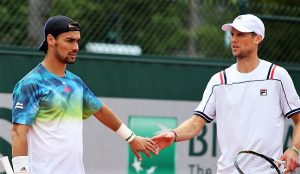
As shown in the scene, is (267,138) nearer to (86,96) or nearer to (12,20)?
(86,96)

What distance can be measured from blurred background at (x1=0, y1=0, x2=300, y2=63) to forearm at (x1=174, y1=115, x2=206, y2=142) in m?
2.94

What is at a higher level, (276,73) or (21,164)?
(276,73)

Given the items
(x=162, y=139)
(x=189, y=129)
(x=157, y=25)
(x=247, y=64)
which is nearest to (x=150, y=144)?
(x=162, y=139)

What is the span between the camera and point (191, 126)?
7191 millimetres

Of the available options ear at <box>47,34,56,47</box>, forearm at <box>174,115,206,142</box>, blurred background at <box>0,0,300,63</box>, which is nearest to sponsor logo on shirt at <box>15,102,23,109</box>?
ear at <box>47,34,56,47</box>

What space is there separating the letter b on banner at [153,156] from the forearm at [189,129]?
2.25 m

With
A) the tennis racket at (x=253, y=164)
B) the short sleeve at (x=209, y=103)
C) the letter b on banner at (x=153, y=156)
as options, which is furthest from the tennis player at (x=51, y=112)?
the letter b on banner at (x=153, y=156)

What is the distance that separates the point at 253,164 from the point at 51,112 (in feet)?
5.24

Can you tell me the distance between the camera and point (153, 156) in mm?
9484

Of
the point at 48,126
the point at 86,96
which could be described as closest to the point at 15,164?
the point at 48,126

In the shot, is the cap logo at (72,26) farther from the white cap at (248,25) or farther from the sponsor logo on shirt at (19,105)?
the white cap at (248,25)

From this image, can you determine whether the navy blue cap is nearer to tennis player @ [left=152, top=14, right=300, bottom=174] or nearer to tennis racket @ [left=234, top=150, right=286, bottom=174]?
tennis player @ [left=152, top=14, right=300, bottom=174]

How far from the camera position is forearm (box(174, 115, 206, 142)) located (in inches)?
281

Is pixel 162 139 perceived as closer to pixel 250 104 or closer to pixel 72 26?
pixel 250 104
